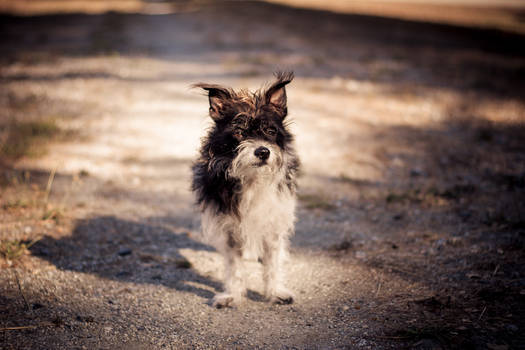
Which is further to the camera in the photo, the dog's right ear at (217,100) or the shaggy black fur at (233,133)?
the dog's right ear at (217,100)

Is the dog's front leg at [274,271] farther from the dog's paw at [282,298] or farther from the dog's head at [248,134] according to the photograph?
the dog's head at [248,134]

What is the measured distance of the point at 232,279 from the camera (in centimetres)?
427

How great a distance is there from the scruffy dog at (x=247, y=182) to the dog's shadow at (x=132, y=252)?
414 millimetres

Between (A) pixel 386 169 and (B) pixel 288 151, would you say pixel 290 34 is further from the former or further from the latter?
(B) pixel 288 151

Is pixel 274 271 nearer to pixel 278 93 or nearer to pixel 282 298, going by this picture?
pixel 282 298

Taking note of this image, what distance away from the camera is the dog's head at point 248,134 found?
3693 mm

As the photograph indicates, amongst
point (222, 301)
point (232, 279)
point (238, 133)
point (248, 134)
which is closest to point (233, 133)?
point (238, 133)

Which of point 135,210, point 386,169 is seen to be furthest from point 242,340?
point 386,169

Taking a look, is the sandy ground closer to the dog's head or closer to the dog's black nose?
the dog's head

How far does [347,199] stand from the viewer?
663 cm

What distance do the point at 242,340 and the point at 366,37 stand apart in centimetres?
2096

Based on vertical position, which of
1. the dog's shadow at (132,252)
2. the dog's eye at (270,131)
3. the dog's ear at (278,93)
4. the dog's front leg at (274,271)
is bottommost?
the dog's shadow at (132,252)

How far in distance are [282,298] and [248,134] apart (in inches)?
75.6

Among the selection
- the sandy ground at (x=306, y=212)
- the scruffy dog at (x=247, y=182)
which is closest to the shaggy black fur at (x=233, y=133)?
the scruffy dog at (x=247, y=182)
